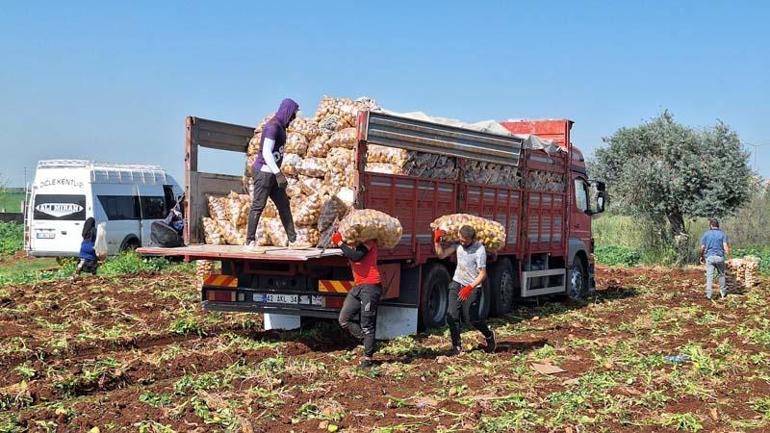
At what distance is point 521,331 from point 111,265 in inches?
546

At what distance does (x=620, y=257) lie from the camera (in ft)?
104

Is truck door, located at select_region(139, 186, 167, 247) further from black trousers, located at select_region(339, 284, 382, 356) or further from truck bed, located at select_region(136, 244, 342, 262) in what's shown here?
black trousers, located at select_region(339, 284, 382, 356)

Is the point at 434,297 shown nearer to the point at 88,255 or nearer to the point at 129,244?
the point at 88,255

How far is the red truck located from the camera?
1129 cm

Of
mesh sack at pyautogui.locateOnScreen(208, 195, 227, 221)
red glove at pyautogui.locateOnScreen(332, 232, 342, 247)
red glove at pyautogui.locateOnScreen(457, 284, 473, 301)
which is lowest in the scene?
red glove at pyautogui.locateOnScreen(457, 284, 473, 301)

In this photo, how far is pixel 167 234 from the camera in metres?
11.6

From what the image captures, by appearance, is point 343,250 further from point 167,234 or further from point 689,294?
point 689,294

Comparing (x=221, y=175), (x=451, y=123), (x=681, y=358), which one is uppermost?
(x=451, y=123)

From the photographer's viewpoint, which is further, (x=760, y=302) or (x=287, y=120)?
(x=760, y=302)

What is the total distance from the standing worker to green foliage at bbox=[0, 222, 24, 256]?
27.9 meters

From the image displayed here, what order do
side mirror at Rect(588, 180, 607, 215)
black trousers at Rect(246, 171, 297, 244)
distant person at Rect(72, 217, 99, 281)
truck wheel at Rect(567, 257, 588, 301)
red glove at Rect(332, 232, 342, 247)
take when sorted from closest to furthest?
red glove at Rect(332, 232, 342, 247), black trousers at Rect(246, 171, 297, 244), truck wheel at Rect(567, 257, 588, 301), side mirror at Rect(588, 180, 607, 215), distant person at Rect(72, 217, 99, 281)

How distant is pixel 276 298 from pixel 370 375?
2.43m

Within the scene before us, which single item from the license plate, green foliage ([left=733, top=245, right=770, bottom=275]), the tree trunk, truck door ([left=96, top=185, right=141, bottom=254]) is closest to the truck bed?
the license plate

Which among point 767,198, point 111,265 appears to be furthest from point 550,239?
point 767,198
